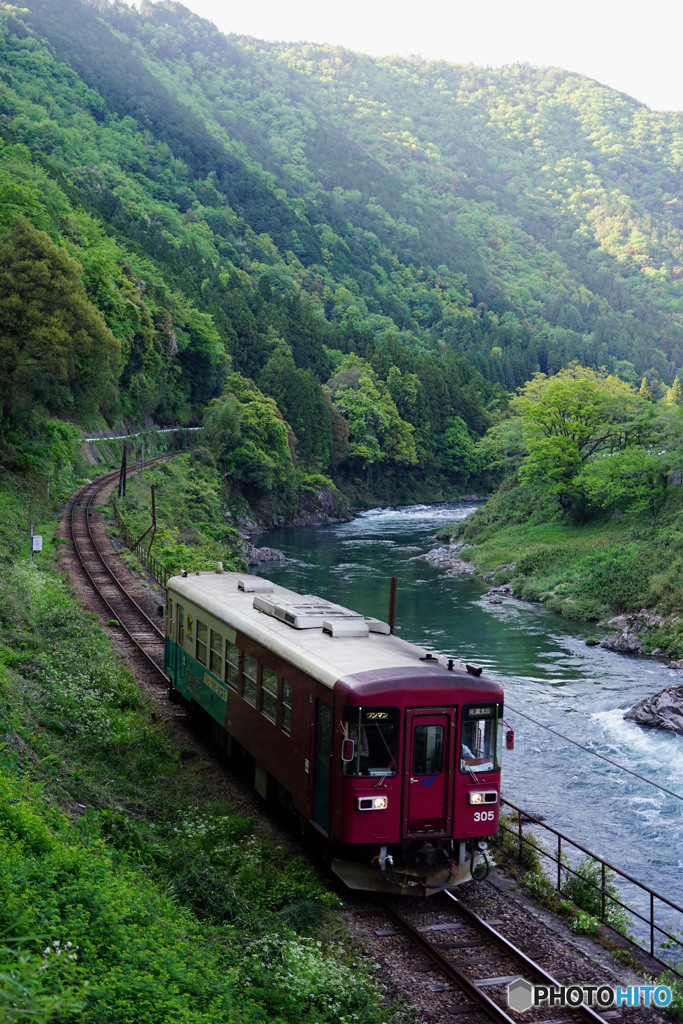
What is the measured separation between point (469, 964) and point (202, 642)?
9.85m

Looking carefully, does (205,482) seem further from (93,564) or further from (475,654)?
(475,654)

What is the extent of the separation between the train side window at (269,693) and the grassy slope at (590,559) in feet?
81.9

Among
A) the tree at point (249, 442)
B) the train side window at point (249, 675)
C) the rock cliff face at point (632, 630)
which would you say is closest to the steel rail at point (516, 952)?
the train side window at point (249, 675)

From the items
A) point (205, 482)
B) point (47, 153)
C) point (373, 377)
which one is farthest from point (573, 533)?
point (47, 153)

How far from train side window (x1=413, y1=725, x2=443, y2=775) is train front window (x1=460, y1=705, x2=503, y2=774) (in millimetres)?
391

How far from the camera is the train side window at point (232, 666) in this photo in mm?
17859

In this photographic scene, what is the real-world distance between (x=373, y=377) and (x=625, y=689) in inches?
3653

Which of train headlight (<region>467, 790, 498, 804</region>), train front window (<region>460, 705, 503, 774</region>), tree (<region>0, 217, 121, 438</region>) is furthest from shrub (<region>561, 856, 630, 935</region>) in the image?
tree (<region>0, 217, 121, 438</region>)

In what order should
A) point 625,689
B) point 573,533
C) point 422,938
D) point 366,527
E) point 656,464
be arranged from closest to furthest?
point 422,938, point 625,689, point 656,464, point 573,533, point 366,527

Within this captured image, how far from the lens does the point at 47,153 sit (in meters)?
127

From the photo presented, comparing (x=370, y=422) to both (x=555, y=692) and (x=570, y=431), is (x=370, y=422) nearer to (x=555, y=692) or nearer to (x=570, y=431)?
(x=570, y=431)

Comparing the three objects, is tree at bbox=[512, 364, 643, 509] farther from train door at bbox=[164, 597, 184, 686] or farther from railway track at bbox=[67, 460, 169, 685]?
train door at bbox=[164, 597, 184, 686]

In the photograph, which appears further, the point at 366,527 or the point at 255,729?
the point at 366,527

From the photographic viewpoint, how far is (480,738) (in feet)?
46.4
